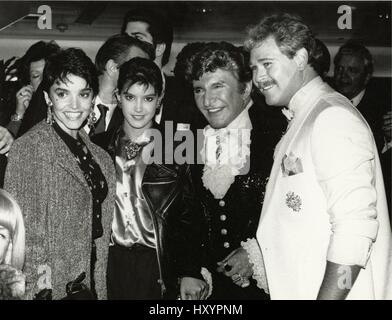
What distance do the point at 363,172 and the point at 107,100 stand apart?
1.04 metres

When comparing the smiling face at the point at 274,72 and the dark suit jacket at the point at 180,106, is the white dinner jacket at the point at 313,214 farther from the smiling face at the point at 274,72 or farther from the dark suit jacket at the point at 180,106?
the dark suit jacket at the point at 180,106

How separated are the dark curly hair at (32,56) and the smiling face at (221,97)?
0.58 metres

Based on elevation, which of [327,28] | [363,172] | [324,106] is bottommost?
[363,172]

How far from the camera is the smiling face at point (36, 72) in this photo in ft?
6.37

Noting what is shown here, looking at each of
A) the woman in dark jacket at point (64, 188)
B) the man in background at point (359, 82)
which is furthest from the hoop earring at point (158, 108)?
the man in background at point (359, 82)

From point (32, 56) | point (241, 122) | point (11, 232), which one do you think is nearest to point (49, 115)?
point (32, 56)

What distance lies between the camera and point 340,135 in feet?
3.91

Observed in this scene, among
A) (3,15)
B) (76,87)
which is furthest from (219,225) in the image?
(3,15)

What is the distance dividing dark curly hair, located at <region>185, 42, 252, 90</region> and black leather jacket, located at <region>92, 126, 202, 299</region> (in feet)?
1.30

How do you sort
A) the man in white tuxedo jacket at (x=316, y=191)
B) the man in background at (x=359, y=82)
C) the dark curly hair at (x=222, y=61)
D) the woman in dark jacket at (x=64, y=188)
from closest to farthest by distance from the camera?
1. the man in white tuxedo jacket at (x=316, y=191)
2. the woman in dark jacket at (x=64, y=188)
3. the dark curly hair at (x=222, y=61)
4. the man in background at (x=359, y=82)

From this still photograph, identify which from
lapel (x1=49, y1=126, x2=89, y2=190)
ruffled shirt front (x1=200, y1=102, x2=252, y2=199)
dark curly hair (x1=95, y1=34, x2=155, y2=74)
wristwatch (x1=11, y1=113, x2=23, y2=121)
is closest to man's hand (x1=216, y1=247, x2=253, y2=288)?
ruffled shirt front (x1=200, y1=102, x2=252, y2=199)

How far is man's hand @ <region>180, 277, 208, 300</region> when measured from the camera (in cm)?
184

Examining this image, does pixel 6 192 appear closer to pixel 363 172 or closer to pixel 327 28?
pixel 363 172

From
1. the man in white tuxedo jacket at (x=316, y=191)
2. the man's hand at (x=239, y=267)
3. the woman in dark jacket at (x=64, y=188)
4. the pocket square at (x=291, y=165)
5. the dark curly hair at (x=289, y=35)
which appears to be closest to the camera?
the man in white tuxedo jacket at (x=316, y=191)
